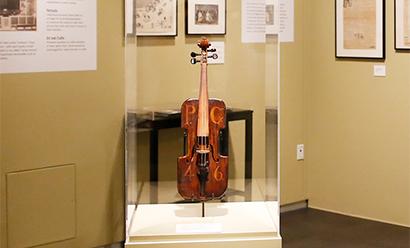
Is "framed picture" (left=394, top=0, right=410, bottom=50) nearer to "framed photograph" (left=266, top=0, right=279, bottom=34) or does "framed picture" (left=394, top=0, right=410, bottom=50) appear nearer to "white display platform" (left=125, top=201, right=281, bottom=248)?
"framed photograph" (left=266, top=0, right=279, bottom=34)

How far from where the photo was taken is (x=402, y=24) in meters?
5.11

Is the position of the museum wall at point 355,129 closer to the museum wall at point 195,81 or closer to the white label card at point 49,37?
the museum wall at point 195,81

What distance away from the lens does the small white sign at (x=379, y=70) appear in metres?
5.28

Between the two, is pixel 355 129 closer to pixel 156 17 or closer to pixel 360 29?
pixel 360 29

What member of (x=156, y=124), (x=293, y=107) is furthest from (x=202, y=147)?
(x=293, y=107)

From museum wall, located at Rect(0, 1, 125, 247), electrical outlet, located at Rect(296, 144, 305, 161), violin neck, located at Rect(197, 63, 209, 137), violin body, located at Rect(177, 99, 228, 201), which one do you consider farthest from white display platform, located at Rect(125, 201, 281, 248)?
electrical outlet, located at Rect(296, 144, 305, 161)

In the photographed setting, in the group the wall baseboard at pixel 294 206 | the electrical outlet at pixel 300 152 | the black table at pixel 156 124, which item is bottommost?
the wall baseboard at pixel 294 206

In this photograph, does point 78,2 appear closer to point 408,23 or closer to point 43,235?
point 43,235

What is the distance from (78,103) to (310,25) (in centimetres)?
218

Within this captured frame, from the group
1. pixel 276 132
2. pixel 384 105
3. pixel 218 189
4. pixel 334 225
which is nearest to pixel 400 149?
pixel 384 105

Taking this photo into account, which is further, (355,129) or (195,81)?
(355,129)

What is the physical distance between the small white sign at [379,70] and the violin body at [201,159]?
1.65 metres

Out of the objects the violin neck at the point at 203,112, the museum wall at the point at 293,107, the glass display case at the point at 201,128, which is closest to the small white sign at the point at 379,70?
the museum wall at the point at 293,107

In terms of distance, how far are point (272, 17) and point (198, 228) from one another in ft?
4.57
